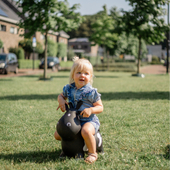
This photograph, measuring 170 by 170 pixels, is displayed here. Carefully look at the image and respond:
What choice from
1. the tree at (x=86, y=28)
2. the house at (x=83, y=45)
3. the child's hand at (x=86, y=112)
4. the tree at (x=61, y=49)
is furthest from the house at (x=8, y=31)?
the tree at (x=86, y=28)

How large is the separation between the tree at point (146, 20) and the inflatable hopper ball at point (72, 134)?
53.3 ft

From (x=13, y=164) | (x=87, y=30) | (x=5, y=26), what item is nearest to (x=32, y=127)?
(x=13, y=164)

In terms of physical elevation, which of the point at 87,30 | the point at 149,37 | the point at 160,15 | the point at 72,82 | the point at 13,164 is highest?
the point at 87,30

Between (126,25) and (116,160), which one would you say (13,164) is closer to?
(116,160)

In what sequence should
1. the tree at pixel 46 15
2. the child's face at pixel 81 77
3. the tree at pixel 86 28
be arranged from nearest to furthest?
the child's face at pixel 81 77 < the tree at pixel 46 15 < the tree at pixel 86 28

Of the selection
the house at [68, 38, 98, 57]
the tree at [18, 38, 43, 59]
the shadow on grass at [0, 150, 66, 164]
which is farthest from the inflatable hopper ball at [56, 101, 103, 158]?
the house at [68, 38, 98, 57]

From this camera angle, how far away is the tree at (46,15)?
47.1 feet

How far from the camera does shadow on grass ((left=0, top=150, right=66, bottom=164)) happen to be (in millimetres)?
3137

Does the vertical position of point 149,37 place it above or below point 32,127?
above

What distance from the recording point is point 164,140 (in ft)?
13.0

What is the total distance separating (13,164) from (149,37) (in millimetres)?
18593

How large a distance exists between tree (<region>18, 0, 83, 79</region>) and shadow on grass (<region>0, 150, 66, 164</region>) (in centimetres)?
1179

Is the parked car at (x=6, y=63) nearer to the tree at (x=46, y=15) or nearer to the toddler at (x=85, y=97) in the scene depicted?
the tree at (x=46, y=15)

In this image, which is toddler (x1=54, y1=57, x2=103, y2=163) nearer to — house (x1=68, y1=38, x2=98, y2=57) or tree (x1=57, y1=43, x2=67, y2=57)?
tree (x1=57, y1=43, x2=67, y2=57)
